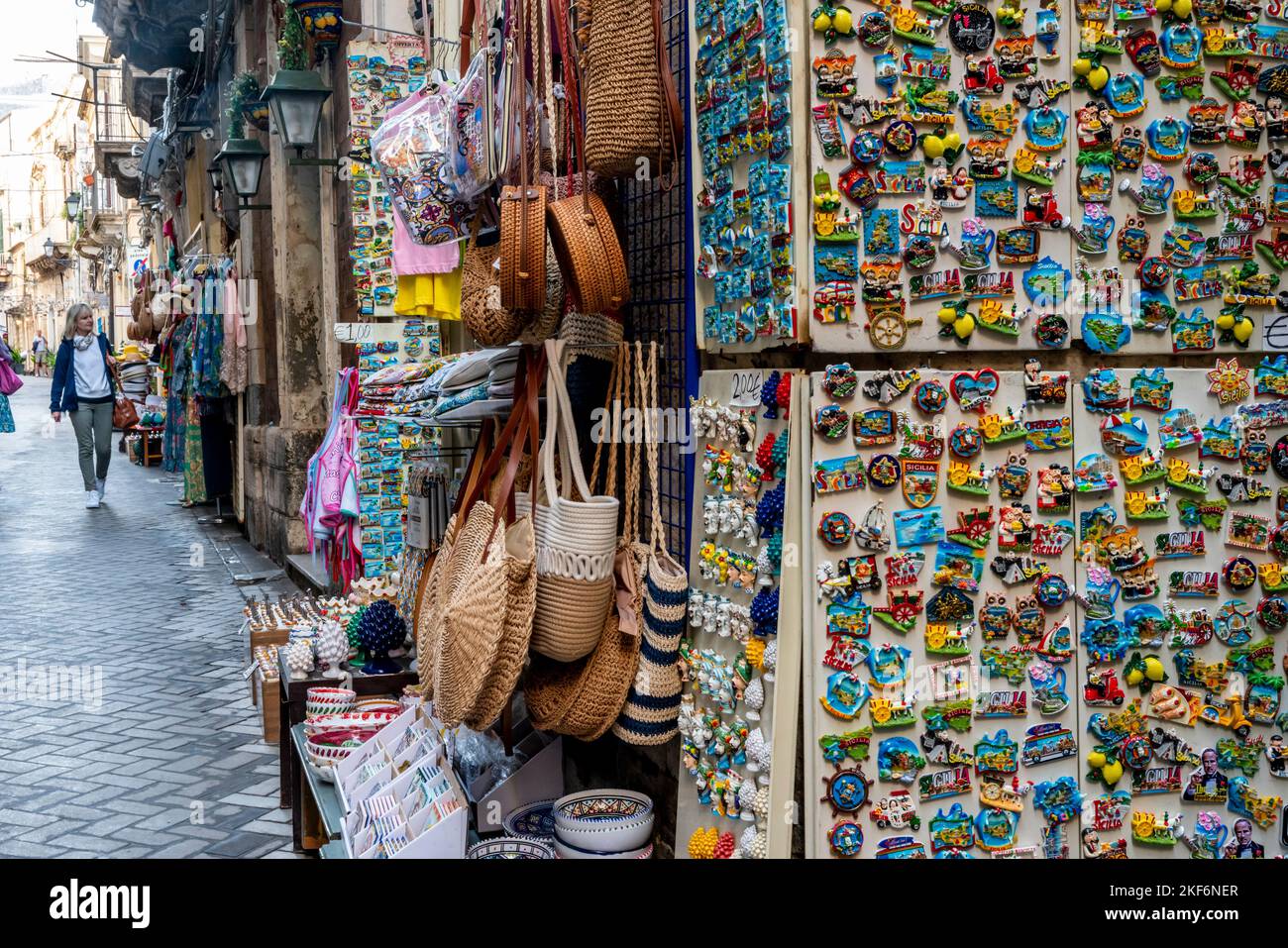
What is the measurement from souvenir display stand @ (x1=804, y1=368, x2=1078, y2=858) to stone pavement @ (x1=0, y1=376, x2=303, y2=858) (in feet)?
9.24

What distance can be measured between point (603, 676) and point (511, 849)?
Result: 1.69ft

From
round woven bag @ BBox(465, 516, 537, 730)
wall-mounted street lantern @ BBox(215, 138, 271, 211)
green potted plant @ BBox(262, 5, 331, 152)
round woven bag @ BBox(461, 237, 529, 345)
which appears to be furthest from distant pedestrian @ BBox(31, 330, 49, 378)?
round woven bag @ BBox(465, 516, 537, 730)

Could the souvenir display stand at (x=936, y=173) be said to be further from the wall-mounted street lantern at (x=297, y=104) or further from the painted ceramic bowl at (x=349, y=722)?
the wall-mounted street lantern at (x=297, y=104)

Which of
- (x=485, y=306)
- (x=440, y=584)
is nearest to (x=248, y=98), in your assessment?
(x=485, y=306)

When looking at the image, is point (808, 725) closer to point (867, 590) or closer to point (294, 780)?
point (867, 590)

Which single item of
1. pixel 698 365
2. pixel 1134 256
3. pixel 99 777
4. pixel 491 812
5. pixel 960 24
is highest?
pixel 960 24

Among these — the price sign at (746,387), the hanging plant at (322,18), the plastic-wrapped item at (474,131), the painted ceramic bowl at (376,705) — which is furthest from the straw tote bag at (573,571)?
the hanging plant at (322,18)

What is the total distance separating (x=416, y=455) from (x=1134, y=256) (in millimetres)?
3506

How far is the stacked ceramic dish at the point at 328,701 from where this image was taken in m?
4.39

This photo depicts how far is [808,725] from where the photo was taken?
2.44 m

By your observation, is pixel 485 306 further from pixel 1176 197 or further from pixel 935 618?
pixel 1176 197

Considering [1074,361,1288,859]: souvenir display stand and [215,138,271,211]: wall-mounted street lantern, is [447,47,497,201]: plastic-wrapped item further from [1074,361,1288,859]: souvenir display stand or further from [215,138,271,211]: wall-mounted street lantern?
[215,138,271,211]: wall-mounted street lantern

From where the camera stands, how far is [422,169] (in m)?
3.73
